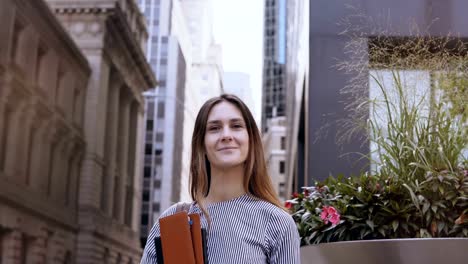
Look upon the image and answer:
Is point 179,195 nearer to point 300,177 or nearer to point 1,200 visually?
point 300,177

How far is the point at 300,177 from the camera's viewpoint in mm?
12703

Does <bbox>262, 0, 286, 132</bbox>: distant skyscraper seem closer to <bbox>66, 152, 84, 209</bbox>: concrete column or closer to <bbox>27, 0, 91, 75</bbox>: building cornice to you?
<bbox>27, 0, 91, 75</bbox>: building cornice

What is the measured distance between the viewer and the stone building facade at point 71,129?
21.7 ft

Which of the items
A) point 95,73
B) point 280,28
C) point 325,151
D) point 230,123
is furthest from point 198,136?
point 280,28

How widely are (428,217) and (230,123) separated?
1509 millimetres

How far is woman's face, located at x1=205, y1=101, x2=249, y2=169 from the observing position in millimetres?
1494

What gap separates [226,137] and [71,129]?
658 centimetres

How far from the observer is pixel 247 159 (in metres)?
1.53

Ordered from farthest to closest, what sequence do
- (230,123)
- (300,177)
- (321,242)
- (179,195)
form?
(300,177)
(179,195)
(321,242)
(230,123)

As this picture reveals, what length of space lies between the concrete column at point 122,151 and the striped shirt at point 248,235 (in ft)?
24.3

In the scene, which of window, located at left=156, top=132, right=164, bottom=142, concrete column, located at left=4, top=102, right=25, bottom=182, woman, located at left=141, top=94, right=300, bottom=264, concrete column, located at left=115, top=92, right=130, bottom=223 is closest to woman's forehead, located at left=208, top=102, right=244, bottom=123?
woman, located at left=141, top=94, right=300, bottom=264

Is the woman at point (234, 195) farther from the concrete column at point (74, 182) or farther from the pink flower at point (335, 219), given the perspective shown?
the concrete column at point (74, 182)

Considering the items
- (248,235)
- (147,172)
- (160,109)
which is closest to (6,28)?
(147,172)

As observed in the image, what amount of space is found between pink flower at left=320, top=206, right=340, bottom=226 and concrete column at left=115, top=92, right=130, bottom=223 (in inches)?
240
